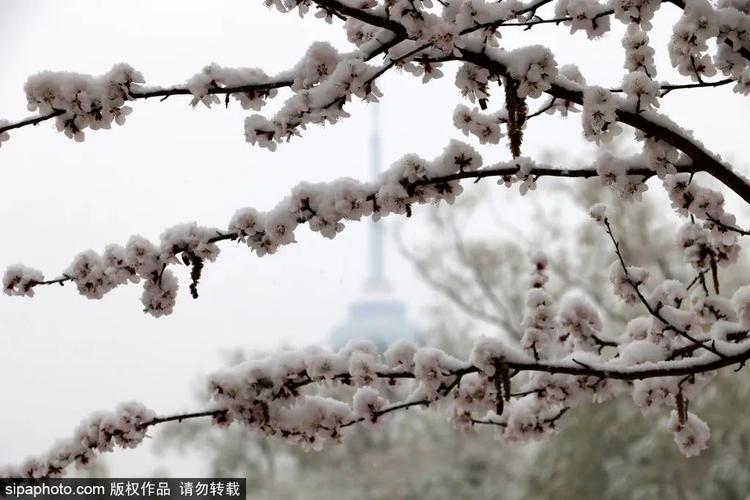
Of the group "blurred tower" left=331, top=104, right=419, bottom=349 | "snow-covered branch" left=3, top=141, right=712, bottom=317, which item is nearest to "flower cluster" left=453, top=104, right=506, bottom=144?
"snow-covered branch" left=3, top=141, right=712, bottom=317

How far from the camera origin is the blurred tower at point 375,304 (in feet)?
13.3

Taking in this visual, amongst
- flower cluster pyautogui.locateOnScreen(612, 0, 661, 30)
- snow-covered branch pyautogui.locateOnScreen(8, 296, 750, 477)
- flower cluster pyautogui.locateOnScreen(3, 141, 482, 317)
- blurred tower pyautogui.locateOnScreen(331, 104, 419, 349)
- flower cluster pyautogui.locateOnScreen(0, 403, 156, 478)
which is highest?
blurred tower pyautogui.locateOnScreen(331, 104, 419, 349)

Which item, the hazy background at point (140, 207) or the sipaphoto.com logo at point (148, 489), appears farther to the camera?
the hazy background at point (140, 207)

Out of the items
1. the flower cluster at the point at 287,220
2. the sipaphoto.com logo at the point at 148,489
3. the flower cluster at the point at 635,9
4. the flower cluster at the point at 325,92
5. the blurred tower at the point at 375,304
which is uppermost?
the blurred tower at the point at 375,304

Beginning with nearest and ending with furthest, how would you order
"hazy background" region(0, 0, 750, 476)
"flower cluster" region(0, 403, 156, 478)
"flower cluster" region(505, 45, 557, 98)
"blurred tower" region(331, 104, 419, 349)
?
"flower cluster" region(505, 45, 557, 98) → "flower cluster" region(0, 403, 156, 478) → "hazy background" region(0, 0, 750, 476) → "blurred tower" region(331, 104, 419, 349)

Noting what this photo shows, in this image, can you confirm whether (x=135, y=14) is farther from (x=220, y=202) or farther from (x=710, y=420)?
(x=710, y=420)

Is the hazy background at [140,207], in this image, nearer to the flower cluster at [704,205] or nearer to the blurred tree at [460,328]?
the blurred tree at [460,328]

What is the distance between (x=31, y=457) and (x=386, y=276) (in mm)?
3193

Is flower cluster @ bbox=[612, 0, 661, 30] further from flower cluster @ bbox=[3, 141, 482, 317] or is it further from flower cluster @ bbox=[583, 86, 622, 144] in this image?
flower cluster @ bbox=[3, 141, 482, 317]

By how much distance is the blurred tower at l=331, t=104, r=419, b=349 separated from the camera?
4.04m

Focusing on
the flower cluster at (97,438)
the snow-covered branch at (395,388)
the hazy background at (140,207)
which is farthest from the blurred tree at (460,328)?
the flower cluster at (97,438)

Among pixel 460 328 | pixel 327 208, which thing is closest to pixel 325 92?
pixel 327 208

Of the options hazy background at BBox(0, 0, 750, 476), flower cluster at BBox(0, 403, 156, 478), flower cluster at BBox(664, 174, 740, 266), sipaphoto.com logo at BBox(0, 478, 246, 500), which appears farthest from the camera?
hazy background at BBox(0, 0, 750, 476)

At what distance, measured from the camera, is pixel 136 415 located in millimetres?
1144
